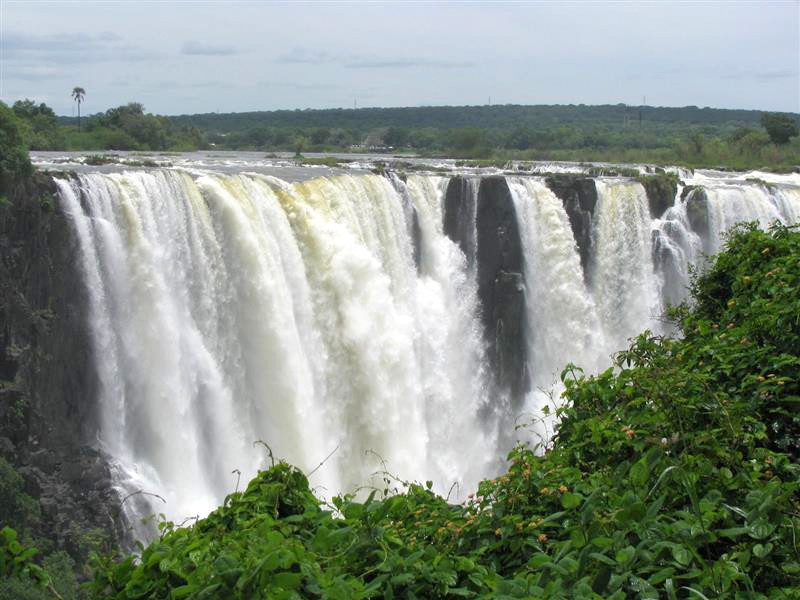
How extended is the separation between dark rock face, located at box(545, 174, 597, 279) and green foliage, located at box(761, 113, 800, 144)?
76.5ft

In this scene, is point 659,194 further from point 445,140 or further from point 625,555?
point 445,140

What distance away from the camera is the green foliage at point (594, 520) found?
466cm

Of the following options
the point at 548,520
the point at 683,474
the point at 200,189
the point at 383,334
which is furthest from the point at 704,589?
the point at 383,334

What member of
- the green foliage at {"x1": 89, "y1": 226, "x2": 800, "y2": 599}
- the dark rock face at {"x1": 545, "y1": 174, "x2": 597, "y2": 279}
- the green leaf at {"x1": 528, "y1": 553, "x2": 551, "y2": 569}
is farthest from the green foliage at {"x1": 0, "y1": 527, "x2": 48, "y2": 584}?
the dark rock face at {"x1": 545, "y1": 174, "x2": 597, "y2": 279}

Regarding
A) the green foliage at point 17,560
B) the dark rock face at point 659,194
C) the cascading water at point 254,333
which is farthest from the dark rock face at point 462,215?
the green foliage at point 17,560

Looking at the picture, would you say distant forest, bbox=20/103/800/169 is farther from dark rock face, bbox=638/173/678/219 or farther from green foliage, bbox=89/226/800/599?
green foliage, bbox=89/226/800/599

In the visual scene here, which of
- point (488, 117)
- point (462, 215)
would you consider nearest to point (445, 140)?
point (462, 215)

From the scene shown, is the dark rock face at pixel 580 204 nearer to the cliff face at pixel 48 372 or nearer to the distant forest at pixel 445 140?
the cliff face at pixel 48 372

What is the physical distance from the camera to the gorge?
15.8 metres

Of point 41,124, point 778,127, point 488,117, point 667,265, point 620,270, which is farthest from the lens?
point 488,117

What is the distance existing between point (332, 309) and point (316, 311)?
334mm

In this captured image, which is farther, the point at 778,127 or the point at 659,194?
the point at 778,127

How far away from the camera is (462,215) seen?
2392 cm

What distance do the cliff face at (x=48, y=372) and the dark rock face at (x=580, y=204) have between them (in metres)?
12.7
